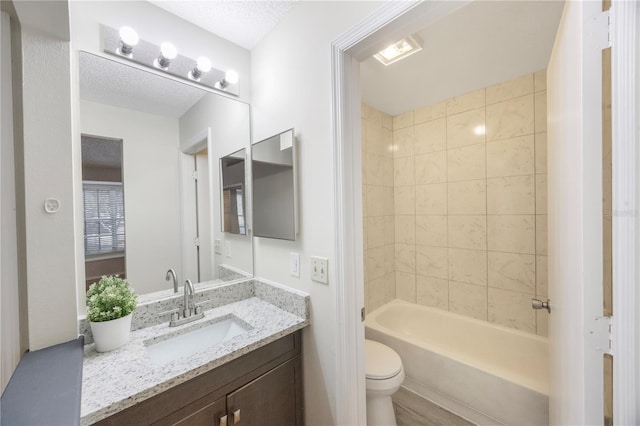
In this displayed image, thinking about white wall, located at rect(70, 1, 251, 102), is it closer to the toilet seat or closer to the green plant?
the green plant

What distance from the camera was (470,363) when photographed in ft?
5.62

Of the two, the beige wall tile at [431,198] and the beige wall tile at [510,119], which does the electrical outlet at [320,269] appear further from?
the beige wall tile at [510,119]

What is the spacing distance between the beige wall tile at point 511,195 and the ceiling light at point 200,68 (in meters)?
2.34

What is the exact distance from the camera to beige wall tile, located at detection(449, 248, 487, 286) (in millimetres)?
2264

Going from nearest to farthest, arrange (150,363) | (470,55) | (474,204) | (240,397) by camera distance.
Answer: (150,363) → (240,397) → (470,55) → (474,204)

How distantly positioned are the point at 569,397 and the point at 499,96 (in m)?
2.20

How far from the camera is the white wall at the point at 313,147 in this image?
1.15 metres

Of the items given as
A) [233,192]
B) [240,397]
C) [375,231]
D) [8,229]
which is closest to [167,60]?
[233,192]

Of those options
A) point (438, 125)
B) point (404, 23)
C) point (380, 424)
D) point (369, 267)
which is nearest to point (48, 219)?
point (404, 23)

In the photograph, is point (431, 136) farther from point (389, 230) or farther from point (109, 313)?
point (109, 313)

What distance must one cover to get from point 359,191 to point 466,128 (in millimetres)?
1786

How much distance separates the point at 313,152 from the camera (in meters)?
1.23

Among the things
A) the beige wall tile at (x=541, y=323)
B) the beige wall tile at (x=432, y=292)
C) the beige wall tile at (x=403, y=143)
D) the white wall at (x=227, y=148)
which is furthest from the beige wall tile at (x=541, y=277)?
the white wall at (x=227, y=148)

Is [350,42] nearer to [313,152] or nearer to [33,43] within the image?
[313,152]
